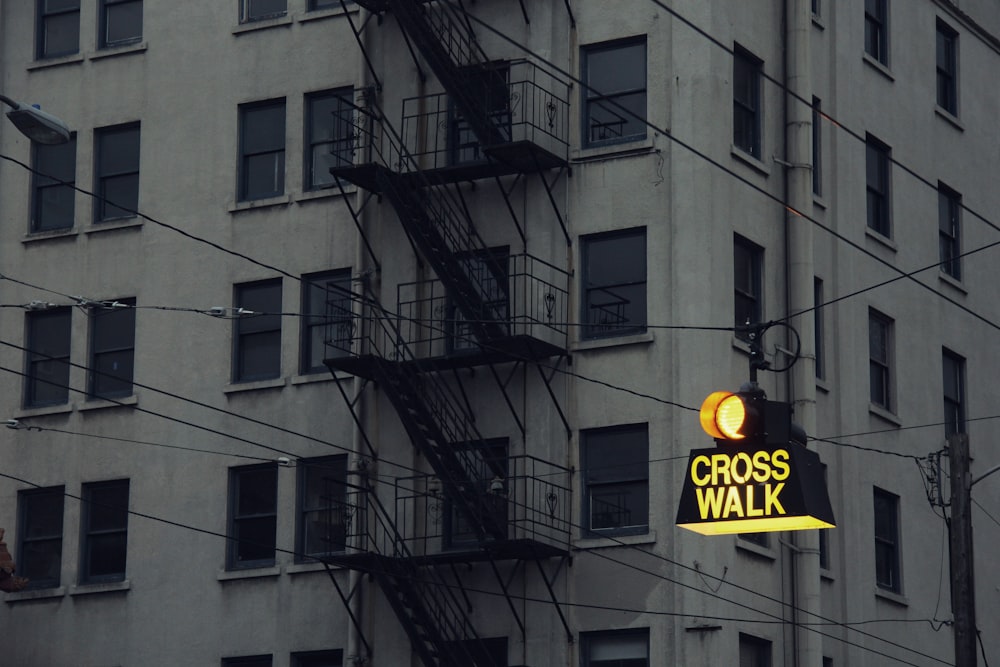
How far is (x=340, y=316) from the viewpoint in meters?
36.2

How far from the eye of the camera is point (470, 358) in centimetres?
3462

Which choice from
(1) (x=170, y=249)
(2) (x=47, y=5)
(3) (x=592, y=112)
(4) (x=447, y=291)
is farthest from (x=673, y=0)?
(2) (x=47, y=5)

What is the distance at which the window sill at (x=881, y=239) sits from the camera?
39.1 meters

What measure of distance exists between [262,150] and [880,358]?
472 inches

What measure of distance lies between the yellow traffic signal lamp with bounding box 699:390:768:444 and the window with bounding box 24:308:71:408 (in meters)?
24.7

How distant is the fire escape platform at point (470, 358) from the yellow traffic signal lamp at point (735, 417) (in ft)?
55.3

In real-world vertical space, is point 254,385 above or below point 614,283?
below

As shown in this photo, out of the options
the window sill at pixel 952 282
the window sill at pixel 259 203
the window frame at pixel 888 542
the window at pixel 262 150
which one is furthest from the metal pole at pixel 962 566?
the window at pixel 262 150

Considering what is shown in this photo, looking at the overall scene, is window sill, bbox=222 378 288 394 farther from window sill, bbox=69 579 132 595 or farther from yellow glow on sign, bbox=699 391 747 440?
yellow glow on sign, bbox=699 391 747 440

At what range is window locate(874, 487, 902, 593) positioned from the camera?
125 ft

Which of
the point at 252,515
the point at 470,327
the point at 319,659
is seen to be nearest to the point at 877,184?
the point at 470,327

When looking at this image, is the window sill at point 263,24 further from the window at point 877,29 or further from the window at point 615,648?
the window at point 615,648

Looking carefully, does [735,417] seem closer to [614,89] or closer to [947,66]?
[614,89]

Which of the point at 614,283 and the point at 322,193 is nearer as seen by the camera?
the point at 614,283
